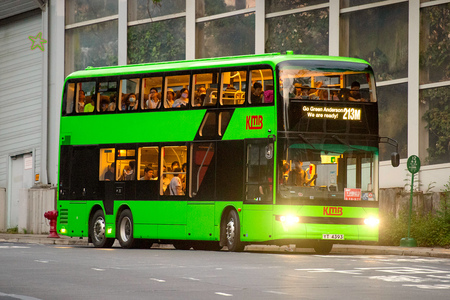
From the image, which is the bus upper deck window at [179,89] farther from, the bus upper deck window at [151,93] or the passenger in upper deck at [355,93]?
the passenger in upper deck at [355,93]

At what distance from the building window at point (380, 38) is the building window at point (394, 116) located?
1.43ft

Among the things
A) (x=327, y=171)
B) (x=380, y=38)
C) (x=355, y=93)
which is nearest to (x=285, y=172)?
(x=327, y=171)

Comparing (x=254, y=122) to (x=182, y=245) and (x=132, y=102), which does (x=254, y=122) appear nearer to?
(x=132, y=102)

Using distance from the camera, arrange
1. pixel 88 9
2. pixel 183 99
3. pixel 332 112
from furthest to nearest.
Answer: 1. pixel 88 9
2. pixel 183 99
3. pixel 332 112

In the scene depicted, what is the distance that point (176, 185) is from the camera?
2466 cm

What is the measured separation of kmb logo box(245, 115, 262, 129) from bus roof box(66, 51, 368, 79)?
127 centimetres

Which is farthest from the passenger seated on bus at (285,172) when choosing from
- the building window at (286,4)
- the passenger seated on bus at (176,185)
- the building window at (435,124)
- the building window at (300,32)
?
the building window at (286,4)

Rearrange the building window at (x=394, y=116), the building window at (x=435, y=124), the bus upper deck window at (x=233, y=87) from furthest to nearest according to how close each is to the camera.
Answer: the building window at (x=394, y=116)
the building window at (x=435, y=124)
the bus upper deck window at (x=233, y=87)

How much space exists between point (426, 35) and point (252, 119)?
882 centimetres

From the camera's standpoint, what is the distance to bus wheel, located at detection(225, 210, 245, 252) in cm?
2288

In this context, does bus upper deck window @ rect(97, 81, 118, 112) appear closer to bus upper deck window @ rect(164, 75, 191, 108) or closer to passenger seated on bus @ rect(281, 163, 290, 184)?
→ bus upper deck window @ rect(164, 75, 191, 108)

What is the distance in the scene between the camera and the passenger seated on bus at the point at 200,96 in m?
24.0

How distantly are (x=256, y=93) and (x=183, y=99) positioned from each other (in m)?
2.44

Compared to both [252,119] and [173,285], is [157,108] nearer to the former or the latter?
[252,119]
